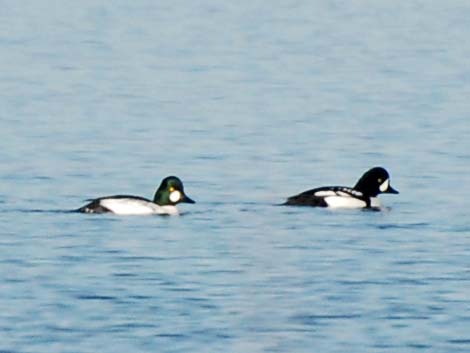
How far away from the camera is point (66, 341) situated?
1289cm

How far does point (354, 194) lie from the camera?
20.6 m

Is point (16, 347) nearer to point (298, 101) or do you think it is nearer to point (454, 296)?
point (454, 296)

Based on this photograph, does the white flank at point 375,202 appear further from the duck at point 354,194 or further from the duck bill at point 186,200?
the duck bill at point 186,200

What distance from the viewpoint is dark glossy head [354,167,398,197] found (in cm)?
2086

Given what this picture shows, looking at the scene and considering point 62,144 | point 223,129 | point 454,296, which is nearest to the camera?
point 454,296

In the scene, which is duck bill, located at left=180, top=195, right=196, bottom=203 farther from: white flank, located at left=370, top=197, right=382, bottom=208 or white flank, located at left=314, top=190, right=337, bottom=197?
white flank, located at left=370, top=197, right=382, bottom=208

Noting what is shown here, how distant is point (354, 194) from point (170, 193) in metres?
1.95

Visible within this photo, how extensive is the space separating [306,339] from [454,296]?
7.12 feet

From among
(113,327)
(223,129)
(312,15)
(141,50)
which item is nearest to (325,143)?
(223,129)

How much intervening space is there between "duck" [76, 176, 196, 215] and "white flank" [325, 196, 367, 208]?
1.28 metres

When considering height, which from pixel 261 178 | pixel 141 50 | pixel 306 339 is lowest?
pixel 306 339

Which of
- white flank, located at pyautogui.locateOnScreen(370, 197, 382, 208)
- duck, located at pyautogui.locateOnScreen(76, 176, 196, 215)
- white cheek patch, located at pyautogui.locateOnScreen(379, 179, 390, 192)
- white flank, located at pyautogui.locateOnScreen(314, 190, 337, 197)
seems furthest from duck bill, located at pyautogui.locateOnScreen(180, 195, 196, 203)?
white cheek patch, located at pyautogui.locateOnScreen(379, 179, 390, 192)

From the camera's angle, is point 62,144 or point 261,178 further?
point 62,144

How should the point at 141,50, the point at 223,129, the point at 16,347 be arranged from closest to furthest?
the point at 16,347
the point at 223,129
the point at 141,50
